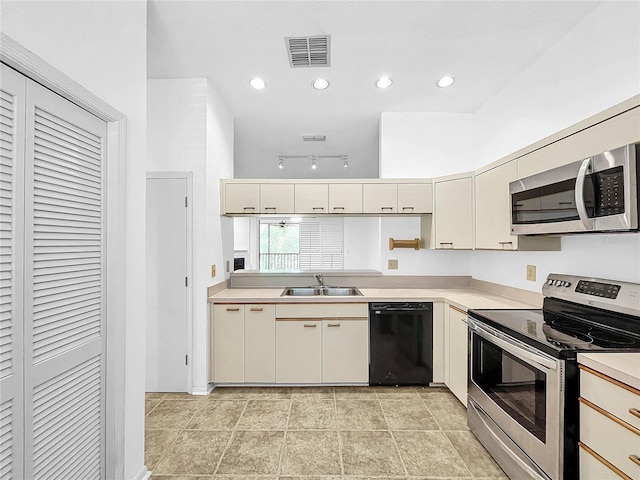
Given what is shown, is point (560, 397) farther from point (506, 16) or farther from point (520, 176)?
point (506, 16)

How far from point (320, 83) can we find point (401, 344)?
243cm

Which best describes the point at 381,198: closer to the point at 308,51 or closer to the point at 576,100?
the point at 308,51

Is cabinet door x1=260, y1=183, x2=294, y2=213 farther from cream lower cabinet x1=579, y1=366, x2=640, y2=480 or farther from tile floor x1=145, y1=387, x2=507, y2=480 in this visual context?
cream lower cabinet x1=579, y1=366, x2=640, y2=480

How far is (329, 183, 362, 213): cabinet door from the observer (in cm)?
352

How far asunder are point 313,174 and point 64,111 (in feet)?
16.4

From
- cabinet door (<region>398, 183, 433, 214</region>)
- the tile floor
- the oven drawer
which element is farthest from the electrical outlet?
the oven drawer

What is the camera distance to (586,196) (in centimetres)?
170

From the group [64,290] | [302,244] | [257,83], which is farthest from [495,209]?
[302,244]

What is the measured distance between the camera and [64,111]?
1426 mm

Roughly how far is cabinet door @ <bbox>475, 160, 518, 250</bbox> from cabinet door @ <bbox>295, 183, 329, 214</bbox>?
1396mm

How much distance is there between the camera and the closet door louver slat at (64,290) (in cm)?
129

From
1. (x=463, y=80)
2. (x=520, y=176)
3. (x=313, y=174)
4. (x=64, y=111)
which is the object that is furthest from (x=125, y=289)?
(x=313, y=174)

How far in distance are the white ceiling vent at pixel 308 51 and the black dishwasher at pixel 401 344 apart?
213 centimetres

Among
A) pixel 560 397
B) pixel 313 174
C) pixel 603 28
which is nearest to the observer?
pixel 560 397
